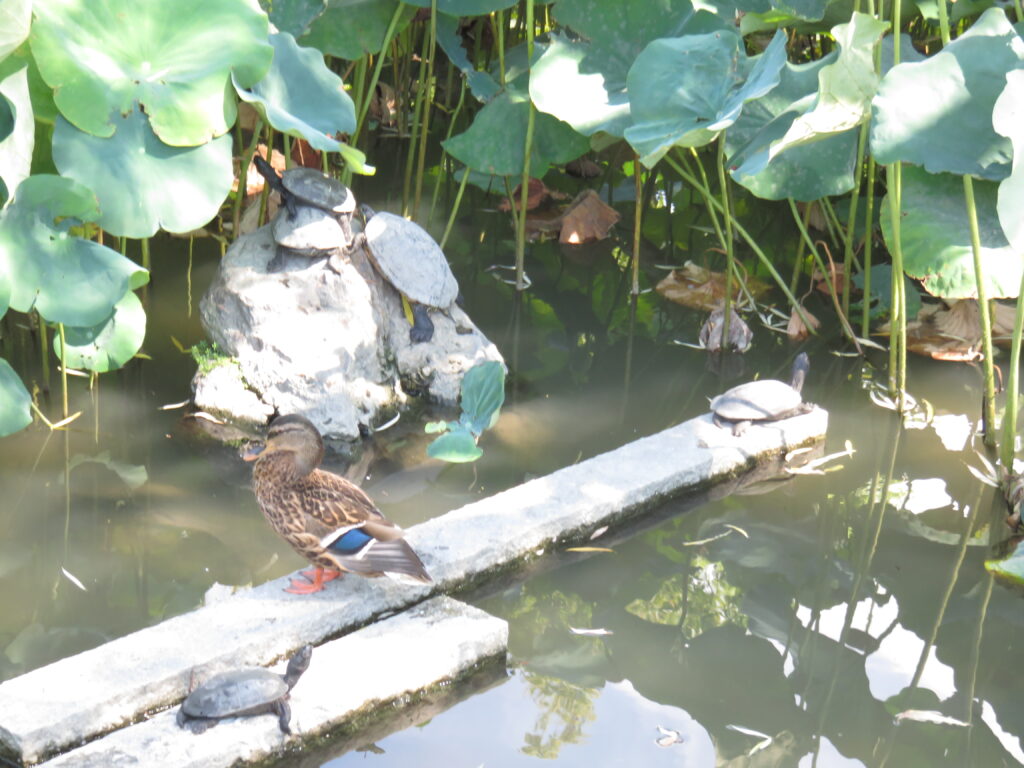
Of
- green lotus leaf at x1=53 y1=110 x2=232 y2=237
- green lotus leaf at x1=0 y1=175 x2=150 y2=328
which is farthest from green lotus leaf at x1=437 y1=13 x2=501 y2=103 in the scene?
green lotus leaf at x1=0 y1=175 x2=150 y2=328

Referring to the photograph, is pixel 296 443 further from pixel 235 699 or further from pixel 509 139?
pixel 509 139

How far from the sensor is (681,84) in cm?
358

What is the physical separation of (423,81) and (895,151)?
8.36 ft

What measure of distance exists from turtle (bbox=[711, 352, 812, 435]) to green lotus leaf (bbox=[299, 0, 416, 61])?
1.89m

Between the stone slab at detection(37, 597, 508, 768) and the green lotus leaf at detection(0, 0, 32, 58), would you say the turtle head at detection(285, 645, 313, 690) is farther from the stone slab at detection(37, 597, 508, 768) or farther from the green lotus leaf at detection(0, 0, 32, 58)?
the green lotus leaf at detection(0, 0, 32, 58)

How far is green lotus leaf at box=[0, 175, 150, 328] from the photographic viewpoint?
3154 millimetres

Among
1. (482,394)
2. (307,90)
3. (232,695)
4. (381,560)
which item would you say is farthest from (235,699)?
(307,90)

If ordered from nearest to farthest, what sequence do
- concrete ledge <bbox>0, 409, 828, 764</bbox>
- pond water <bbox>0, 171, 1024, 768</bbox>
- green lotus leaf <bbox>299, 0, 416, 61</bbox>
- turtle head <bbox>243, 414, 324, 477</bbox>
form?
concrete ledge <bbox>0, 409, 828, 764</bbox>
pond water <bbox>0, 171, 1024, 768</bbox>
turtle head <bbox>243, 414, 324, 477</bbox>
green lotus leaf <bbox>299, 0, 416, 61</bbox>

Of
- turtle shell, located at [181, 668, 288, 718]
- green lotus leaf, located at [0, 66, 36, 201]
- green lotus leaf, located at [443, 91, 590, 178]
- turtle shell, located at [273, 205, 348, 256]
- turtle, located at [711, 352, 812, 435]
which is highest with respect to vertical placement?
green lotus leaf, located at [0, 66, 36, 201]

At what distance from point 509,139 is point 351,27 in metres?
0.73

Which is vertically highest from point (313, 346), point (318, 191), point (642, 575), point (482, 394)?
point (318, 191)

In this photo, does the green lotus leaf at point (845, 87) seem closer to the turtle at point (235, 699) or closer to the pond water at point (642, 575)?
the pond water at point (642, 575)

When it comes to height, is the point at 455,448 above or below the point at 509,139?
below

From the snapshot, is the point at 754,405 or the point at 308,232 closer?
the point at 754,405
